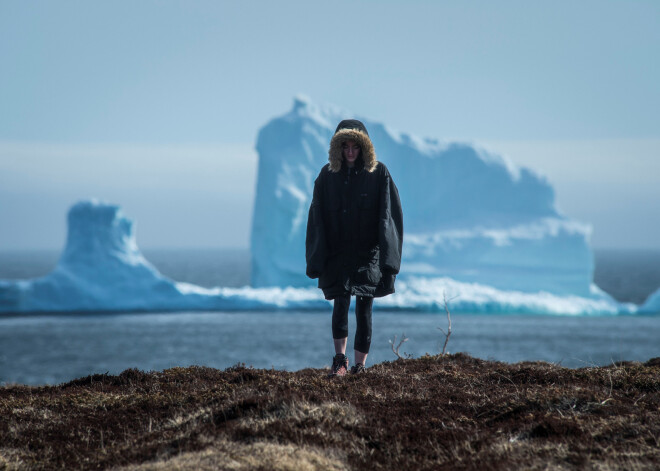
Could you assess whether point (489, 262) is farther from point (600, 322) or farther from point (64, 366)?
point (64, 366)

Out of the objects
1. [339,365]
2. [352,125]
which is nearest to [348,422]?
[339,365]

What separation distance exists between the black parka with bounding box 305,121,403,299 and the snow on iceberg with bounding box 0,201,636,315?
1086 inches

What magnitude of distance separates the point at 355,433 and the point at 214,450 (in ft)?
2.60

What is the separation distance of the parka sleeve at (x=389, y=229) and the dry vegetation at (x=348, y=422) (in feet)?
2.85

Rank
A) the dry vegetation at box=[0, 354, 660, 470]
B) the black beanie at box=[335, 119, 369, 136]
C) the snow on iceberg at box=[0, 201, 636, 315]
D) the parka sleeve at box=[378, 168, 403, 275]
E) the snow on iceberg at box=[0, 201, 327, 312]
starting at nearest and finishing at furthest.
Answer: the dry vegetation at box=[0, 354, 660, 470]
the parka sleeve at box=[378, 168, 403, 275]
the black beanie at box=[335, 119, 369, 136]
the snow on iceberg at box=[0, 201, 327, 312]
the snow on iceberg at box=[0, 201, 636, 315]

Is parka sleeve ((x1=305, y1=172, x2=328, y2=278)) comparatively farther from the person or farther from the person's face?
the person's face

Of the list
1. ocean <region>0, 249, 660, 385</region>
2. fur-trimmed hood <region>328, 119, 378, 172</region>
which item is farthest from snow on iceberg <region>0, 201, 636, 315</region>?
fur-trimmed hood <region>328, 119, 378, 172</region>

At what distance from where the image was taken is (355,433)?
370cm

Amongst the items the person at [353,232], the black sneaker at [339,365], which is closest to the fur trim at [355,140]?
the person at [353,232]

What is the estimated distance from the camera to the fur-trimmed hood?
212 inches

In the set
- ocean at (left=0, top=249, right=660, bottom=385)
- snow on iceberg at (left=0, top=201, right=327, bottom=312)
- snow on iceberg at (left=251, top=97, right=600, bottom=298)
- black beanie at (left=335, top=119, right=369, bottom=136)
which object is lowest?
ocean at (left=0, top=249, right=660, bottom=385)

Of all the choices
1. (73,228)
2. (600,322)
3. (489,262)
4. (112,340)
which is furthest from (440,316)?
(73,228)

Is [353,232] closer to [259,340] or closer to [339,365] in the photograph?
[339,365]

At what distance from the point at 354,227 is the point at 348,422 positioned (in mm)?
1980
